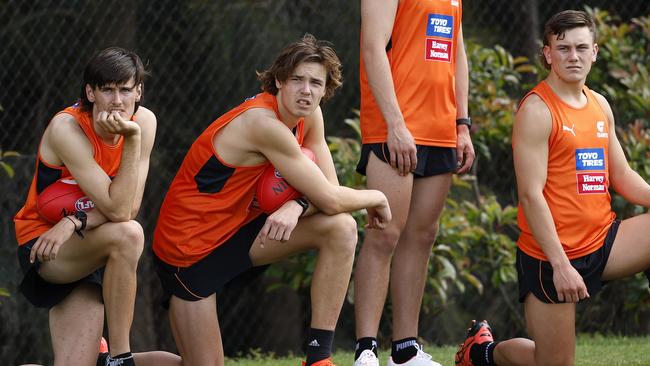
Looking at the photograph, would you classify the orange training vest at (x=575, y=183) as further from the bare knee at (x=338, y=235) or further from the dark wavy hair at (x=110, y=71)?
the dark wavy hair at (x=110, y=71)

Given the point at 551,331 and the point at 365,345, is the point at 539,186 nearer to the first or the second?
the point at 551,331

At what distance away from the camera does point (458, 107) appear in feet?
17.6

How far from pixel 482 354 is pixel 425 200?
734 mm

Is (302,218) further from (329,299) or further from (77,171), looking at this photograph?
(77,171)

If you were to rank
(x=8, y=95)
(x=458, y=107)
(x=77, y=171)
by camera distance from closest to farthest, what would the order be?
(x=77, y=171), (x=458, y=107), (x=8, y=95)

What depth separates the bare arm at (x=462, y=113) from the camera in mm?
5281

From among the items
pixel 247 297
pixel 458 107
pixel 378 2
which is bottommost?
pixel 247 297

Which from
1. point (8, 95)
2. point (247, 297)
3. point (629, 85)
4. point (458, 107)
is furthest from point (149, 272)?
point (629, 85)

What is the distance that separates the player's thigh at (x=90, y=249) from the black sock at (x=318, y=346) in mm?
746

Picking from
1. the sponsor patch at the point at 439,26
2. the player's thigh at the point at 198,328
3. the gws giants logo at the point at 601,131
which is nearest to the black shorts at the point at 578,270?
the gws giants logo at the point at 601,131

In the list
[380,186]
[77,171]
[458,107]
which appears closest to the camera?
[77,171]

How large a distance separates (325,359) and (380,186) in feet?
2.54

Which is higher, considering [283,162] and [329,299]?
[283,162]

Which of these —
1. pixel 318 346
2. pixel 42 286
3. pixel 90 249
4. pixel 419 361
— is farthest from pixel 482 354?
pixel 42 286
